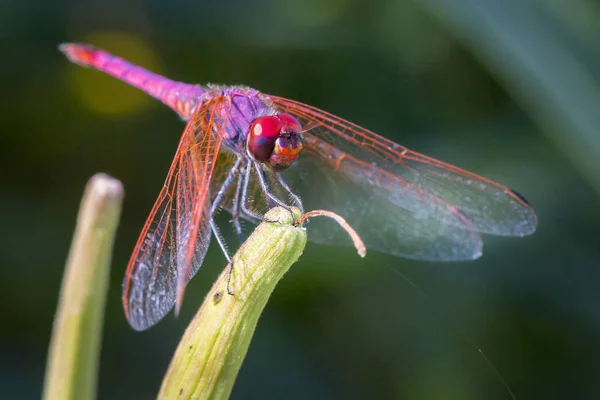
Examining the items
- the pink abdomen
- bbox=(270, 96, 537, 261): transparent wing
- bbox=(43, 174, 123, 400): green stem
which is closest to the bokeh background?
bbox=(270, 96, 537, 261): transparent wing

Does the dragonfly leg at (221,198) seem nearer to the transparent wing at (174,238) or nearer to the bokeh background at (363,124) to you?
the transparent wing at (174,238)

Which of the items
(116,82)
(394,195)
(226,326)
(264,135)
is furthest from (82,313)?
(116,82)

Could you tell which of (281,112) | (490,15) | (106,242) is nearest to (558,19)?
(490,15)

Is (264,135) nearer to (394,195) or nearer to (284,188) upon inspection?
(284,188)

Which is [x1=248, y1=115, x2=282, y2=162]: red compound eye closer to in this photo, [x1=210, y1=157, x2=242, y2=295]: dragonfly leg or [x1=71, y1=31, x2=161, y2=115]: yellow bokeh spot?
[x1=210, y1=157, x2=242, y2=295]: dragonfly leg

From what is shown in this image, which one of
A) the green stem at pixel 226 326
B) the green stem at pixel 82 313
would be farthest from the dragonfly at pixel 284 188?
the green stem at pixel 82 313
